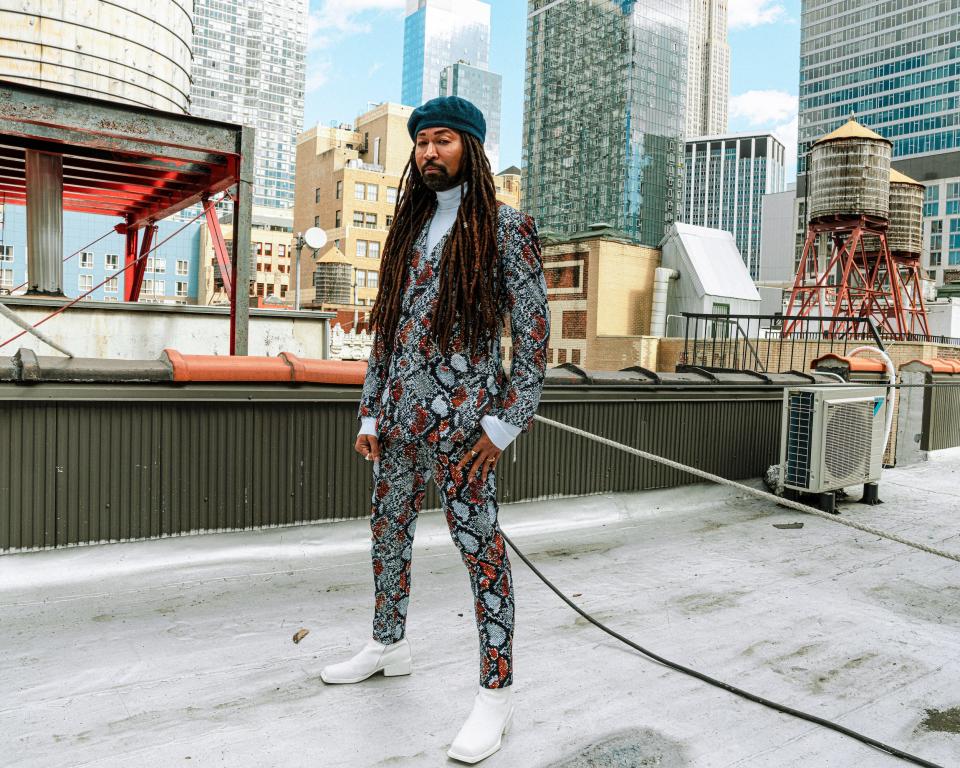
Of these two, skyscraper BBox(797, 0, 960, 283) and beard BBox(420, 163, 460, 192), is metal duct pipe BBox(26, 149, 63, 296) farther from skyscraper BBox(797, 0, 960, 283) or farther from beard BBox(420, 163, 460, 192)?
skyscraper BBox(797, 0, 960, 283)

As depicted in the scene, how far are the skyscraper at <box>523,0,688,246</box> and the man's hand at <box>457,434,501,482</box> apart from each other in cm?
12010

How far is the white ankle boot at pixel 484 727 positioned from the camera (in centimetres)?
230

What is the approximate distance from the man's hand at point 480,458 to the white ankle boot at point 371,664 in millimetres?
893

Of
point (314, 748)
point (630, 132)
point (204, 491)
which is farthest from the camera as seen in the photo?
point (630, 132)

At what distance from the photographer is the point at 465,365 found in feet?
8.14

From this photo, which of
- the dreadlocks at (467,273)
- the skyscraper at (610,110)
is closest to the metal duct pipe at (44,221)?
the dreadlocks at (467,273)

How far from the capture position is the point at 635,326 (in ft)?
98.8

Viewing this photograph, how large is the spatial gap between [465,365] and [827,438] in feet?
15.7

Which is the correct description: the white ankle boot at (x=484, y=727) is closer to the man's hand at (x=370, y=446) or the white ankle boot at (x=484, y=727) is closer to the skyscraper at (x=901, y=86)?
the man's hand at (x=370, y=446)

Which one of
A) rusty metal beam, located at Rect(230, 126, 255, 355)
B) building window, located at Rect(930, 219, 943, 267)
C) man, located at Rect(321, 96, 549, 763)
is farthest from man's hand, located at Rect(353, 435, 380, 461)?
building window, located at Rect(930, 219, 943, 267)

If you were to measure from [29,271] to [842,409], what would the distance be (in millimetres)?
10860

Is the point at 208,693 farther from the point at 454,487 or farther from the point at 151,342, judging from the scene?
the point at 151,342

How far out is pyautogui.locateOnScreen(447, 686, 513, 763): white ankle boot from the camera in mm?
Result: 2301

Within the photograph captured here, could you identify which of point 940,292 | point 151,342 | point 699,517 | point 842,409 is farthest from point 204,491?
point 940,292
